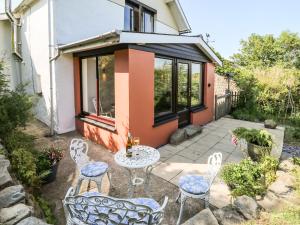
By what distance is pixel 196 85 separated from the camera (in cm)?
872

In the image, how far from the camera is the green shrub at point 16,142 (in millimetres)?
4195

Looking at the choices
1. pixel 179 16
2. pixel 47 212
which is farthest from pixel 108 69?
pixel 179 16

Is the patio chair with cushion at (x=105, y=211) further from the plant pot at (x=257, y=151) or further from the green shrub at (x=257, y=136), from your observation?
the green shrub at (x=257, y=136)

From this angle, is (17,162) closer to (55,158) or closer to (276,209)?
(55,158)

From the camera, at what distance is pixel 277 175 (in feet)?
14.6

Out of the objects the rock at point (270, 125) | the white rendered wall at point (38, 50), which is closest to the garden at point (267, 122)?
the rock at point (270, 125)

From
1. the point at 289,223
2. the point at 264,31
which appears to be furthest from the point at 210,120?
the point at 264,31

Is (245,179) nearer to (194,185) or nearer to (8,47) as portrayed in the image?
(194,185)

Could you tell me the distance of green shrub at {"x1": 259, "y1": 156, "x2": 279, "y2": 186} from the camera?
4.08 metres

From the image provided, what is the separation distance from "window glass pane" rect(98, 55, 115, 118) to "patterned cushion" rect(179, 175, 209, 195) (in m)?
3.28

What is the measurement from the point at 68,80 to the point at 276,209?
6.53 m

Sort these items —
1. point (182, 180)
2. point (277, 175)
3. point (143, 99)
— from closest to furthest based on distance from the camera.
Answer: point (182, 180), point (277, 175), point (143, 99)

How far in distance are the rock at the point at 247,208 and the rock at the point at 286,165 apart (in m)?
2.14

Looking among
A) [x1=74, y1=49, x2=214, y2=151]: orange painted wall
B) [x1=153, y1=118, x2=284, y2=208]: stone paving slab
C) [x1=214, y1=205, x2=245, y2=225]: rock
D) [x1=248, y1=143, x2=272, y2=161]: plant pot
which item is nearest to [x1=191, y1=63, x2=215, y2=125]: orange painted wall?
[x1=153, y1=118, x2=284, y2=208]: stone paving slab
